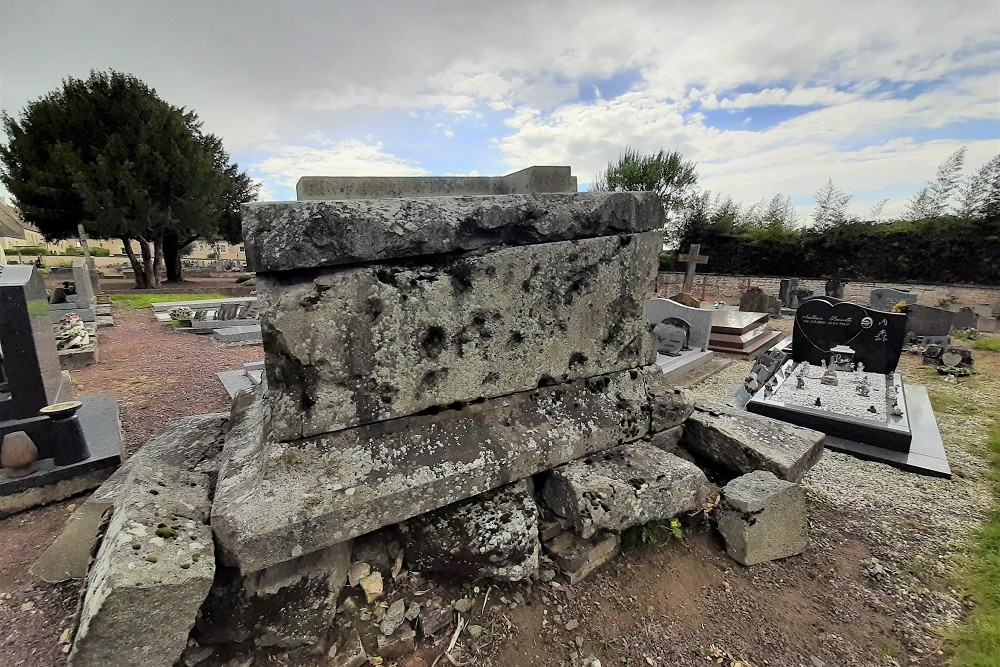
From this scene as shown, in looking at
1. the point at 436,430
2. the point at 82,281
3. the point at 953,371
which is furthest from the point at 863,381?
the point at 82,281

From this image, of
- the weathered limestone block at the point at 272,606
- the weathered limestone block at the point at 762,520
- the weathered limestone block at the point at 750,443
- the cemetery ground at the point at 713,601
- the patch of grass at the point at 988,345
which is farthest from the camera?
the patch of grass at the point at 988,345

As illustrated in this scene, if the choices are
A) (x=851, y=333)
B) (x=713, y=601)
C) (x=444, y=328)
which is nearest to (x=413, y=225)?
(x=444, y=328)

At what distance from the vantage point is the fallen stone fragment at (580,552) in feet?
7.02

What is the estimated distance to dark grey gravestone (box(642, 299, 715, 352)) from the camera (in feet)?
27.1

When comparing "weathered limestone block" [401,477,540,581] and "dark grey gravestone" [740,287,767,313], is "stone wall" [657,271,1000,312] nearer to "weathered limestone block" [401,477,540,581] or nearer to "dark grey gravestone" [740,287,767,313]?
"dark grey gravestone" [740,287,767,313]

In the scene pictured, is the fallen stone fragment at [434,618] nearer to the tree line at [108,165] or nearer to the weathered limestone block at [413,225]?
the weathered limestone block at [413,225]

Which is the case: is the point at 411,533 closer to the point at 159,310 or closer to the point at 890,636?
the point at 890,636

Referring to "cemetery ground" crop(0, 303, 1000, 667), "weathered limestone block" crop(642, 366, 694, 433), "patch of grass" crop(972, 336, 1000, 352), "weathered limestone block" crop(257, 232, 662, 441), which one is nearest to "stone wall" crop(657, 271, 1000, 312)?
"patch of grass" crop(972, 336, 1000, 352)

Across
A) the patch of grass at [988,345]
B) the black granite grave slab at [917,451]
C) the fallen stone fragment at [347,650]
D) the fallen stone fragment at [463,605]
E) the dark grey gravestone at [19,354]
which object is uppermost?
the dark grey gravestone at [19,354]

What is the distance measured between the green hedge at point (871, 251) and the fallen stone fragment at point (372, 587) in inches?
934

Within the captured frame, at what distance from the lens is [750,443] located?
9.47 ft

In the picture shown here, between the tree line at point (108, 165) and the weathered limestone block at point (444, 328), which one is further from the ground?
the tree line at point (108, 165)

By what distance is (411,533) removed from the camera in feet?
6.48

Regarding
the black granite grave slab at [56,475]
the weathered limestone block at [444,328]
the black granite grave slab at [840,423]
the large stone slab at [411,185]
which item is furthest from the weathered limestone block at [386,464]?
the black granite grave slab at [840,423]
